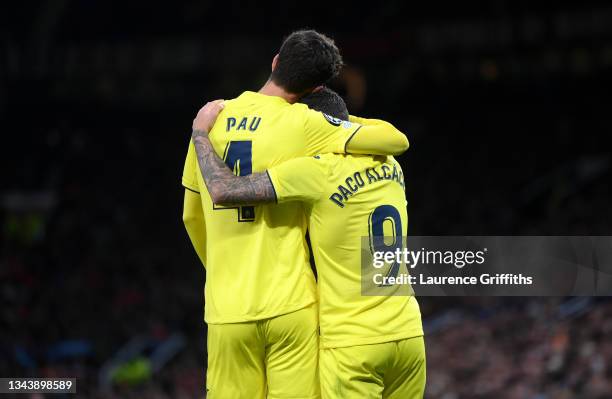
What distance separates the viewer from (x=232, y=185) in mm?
3568

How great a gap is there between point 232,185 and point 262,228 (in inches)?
8.2

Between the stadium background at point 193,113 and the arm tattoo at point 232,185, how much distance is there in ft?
45.4

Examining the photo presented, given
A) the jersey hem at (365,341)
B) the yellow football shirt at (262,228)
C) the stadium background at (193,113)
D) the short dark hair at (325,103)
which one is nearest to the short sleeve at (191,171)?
the yellow football shirt at (262,228)

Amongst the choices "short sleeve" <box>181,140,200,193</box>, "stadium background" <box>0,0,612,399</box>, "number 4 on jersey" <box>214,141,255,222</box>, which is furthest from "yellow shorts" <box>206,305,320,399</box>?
"stadium background" <box>0,0,612,399</box>

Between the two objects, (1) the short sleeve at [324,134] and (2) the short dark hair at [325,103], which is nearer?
(1) the short sleeve at [324,134]

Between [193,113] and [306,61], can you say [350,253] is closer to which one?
[306,61]

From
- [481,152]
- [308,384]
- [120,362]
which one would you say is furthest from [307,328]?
[481,152]

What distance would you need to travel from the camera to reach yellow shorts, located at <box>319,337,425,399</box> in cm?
363

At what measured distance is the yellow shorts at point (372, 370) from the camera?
11.9ft

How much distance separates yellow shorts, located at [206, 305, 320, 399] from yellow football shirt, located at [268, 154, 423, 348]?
0.26 feet

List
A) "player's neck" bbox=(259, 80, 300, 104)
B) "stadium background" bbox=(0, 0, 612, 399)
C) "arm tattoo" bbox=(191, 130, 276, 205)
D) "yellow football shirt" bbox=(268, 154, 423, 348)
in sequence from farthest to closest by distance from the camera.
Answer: "stadium background" bbox=(0, 0, 612, 399) < "player's neck" bbox=(259, 80, 300, 104) < "yellow football shirt" bbox=(268, 154, 423, 348) < "arm tattoo" bbox=(191, 130, 276, 205)

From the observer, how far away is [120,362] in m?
16.1

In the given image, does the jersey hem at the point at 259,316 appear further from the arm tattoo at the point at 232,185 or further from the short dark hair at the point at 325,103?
the short dark hair at the point at 325,103

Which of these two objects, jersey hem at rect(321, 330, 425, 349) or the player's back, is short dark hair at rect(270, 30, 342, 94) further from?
jersey hem at rect(321, 330, 425, 349)
